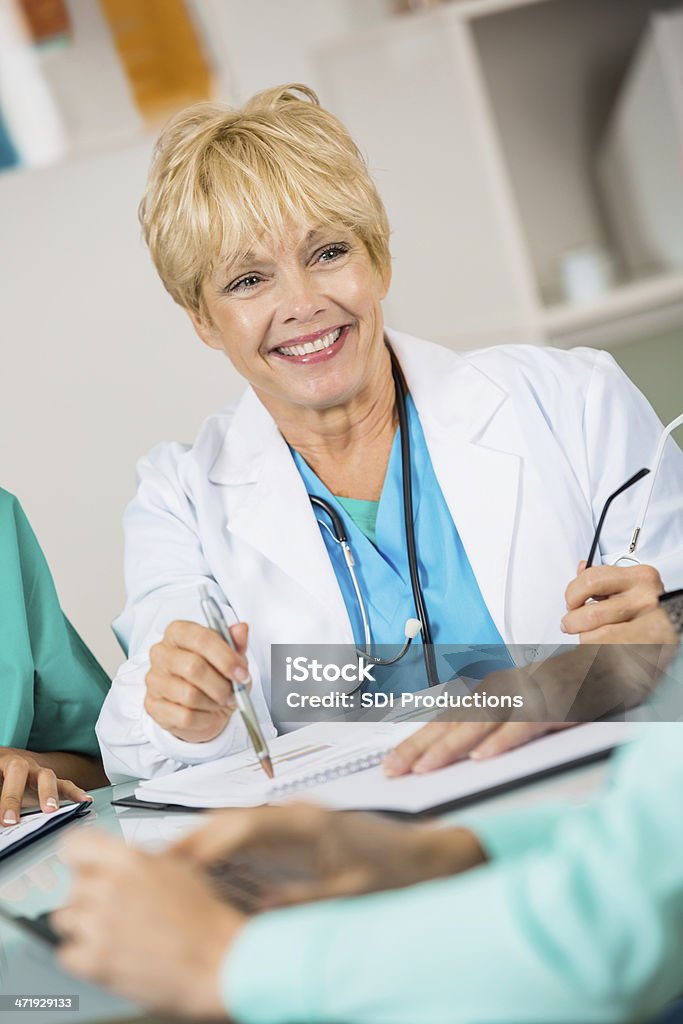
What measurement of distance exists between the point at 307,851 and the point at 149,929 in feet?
0.28

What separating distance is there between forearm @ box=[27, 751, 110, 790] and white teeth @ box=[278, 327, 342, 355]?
23.9 inches

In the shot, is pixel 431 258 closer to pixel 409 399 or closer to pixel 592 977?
pixel 409 399

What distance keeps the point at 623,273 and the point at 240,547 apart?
1.65 meters

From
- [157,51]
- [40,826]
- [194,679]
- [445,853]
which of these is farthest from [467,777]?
[157,51]

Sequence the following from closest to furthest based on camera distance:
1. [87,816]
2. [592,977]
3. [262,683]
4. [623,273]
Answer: [592,977] < [87,816] < [262,683] < [623,273]

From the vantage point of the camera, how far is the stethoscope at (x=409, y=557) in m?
1.27

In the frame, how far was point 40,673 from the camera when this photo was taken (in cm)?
142

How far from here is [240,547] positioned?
1409mm

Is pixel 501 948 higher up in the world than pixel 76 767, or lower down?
higher up

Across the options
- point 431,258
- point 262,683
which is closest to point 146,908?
point 262,683

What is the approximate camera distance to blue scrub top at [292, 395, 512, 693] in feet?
4.19

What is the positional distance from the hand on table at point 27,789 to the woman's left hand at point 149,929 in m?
0.61

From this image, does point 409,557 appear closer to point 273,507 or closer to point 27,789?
point 273,507

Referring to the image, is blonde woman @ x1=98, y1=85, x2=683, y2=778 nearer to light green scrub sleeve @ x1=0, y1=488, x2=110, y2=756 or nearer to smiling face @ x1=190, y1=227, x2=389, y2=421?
smiling face @ x1=190, y1=227, x2=389, y2=421
